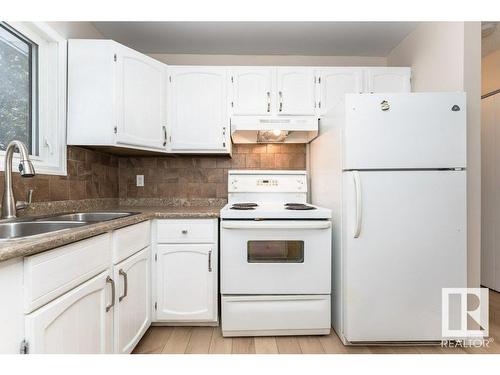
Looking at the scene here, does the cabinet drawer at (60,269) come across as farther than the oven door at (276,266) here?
No

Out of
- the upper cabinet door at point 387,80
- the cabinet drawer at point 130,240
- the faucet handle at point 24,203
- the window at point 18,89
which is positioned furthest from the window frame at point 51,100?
the upper cabinet door at point 387,80

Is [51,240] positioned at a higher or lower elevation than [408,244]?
higher

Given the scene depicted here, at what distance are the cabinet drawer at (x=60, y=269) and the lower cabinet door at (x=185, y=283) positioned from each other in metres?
0.68

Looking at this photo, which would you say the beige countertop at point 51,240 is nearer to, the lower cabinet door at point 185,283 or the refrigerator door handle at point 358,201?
the lower cabinet door at point 185,283

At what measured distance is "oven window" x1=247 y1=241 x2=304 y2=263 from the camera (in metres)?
1.92

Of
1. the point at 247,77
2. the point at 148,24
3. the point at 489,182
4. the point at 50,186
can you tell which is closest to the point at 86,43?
the point at 148,24

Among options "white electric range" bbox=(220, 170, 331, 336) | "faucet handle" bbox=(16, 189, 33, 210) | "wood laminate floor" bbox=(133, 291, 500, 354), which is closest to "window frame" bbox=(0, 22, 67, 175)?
"faucet handle" bbox=(16, 189, 33, 210)

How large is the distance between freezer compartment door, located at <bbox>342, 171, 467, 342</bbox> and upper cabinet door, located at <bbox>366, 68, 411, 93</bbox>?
1041mm

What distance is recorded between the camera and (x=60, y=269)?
38.6 inches

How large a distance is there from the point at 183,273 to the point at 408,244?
143 centimetres

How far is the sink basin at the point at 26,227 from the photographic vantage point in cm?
130

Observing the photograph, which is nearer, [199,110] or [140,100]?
[140,100]

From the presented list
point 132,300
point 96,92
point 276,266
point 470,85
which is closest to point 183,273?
point 132,300

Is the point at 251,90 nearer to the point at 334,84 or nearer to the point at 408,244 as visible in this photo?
the point at 334,84
